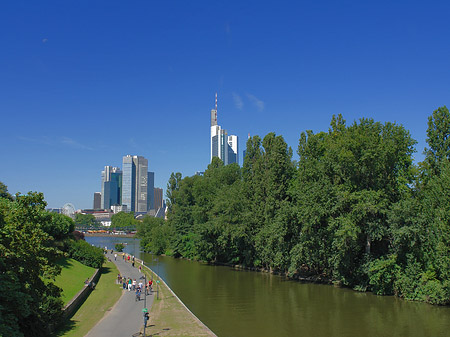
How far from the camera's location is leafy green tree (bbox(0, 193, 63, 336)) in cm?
1731

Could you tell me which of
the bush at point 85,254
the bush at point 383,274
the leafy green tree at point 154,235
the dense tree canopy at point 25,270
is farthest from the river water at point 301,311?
the leafy green tree at point 154,235

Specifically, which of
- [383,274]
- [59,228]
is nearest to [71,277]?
[59,228]

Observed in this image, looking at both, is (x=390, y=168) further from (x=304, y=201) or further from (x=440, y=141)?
(x=304, y=201)

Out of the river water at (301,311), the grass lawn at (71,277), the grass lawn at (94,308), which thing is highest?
the grass lawn at (71,277)

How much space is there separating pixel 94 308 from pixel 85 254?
23401 millimetres

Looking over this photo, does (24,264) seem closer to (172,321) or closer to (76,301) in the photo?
(172,321)

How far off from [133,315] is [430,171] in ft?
105

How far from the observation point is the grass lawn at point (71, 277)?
3416cm

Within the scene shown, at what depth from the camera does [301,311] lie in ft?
104

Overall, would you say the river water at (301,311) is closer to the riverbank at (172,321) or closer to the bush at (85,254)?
the riverbank at (172,321)

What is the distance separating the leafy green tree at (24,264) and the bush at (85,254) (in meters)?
30.9

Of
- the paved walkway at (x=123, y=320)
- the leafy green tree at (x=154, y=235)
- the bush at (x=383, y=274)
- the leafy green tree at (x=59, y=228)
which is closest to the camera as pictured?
the paved walkway at (x=123, y=320)

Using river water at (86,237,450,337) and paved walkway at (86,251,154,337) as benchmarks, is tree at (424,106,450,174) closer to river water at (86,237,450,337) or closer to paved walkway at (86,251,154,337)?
river water at (86,237,450,337)

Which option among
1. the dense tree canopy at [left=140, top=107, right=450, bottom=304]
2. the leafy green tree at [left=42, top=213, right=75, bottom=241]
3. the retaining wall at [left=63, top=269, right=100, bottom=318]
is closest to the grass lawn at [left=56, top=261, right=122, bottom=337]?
the retaining wall at [left=63, top=269, right=100, bottom=318]
